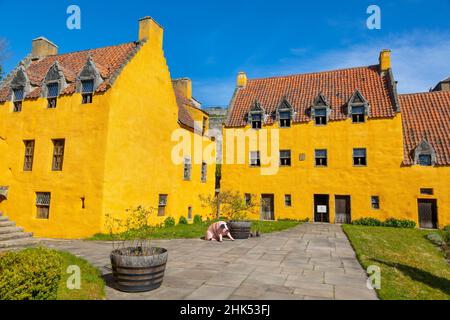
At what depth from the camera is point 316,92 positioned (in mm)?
27344

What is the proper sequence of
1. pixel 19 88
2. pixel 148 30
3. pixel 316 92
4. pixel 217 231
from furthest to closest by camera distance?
pixel 316 92 → pixel 148 30 → pixel 19 88 → pixel 217 231

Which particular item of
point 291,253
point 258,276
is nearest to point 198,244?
point 291,253

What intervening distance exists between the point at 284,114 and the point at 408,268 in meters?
19.2

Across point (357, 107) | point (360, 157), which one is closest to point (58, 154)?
point (360, 157)

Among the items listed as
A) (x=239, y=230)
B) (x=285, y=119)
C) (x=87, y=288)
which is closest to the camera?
(x=87, y=288)

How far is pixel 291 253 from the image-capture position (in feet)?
36.7

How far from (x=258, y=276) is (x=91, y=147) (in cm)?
1125

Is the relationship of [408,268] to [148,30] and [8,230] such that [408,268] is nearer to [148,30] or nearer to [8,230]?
[8,230]

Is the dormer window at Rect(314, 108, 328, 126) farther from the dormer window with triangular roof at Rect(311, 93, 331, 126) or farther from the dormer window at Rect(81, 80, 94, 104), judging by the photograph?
the dormer window at Rect(81, 80, 94, 104)

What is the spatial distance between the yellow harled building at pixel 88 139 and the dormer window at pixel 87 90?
54 millimetres

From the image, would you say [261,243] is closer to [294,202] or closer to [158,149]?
[158,149]

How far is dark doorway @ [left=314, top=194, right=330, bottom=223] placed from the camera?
81.4 feet

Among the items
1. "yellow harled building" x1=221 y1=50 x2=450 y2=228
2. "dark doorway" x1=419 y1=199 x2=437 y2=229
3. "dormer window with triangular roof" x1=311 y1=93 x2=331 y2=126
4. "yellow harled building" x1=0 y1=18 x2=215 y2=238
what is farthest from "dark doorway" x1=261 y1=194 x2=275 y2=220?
"dark doorway" x1=419 y1=199 x2=437 y2=229

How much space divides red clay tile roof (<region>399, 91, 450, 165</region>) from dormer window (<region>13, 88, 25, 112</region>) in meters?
26.8
